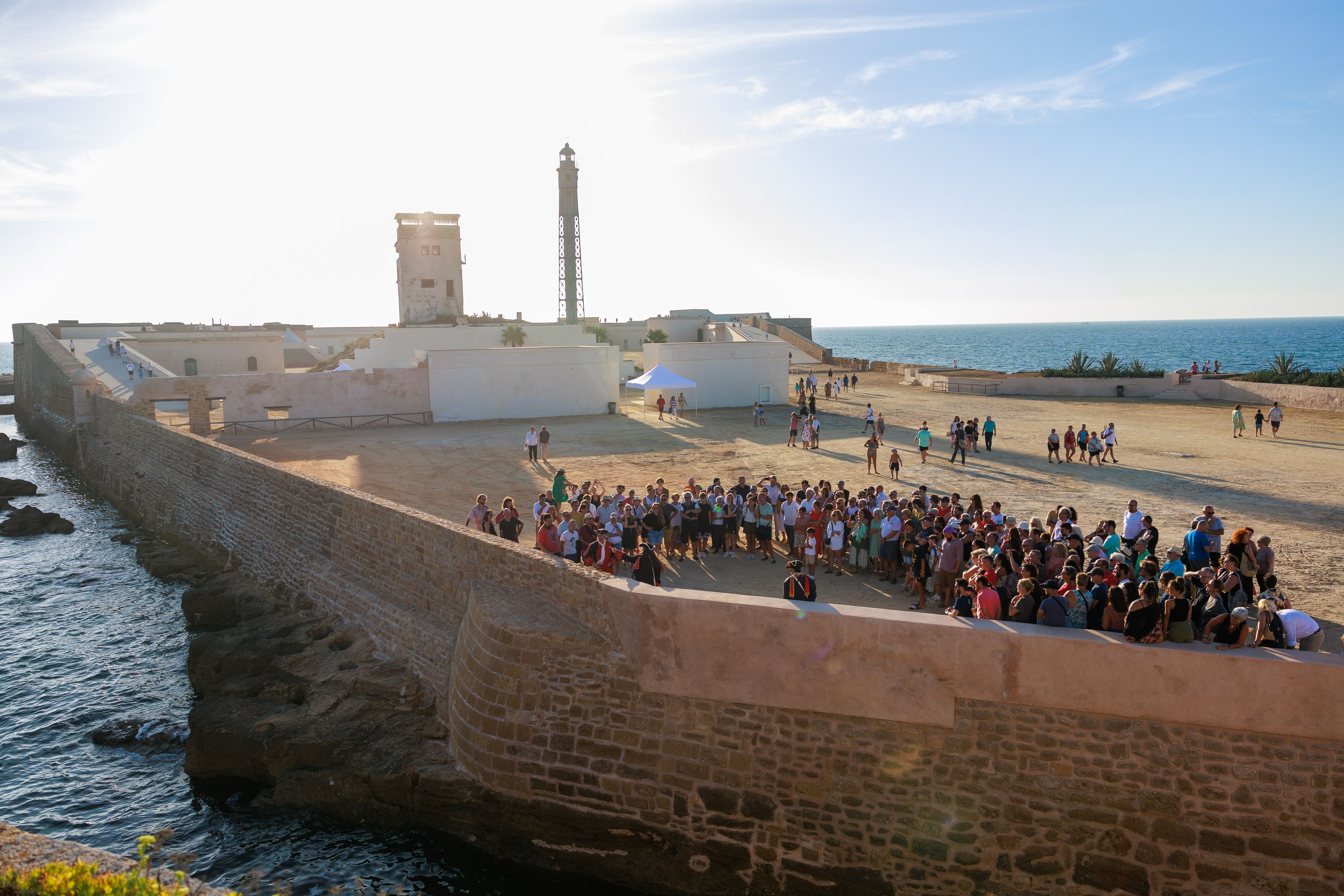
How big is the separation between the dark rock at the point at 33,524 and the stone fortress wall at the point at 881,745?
1943 centimetres

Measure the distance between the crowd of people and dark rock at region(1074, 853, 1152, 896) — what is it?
2078 mm

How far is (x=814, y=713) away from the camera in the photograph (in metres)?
8.74

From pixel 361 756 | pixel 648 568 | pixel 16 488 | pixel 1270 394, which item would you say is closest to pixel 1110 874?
pixel 648 568

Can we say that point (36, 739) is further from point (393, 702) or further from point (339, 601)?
point (393, 702)

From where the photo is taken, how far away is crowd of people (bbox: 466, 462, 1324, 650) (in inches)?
310

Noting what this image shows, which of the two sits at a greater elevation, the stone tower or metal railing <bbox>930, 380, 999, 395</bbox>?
the stone tower

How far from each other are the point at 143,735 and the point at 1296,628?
1484 centimetres

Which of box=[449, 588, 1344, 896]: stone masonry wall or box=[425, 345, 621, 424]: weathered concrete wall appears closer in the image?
box=[449, 588, 1344, 896]: stone masonry wall

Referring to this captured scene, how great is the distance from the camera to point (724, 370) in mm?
35562

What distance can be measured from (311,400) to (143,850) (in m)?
26.2

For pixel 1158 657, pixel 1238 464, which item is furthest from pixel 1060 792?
pixel 1238 464

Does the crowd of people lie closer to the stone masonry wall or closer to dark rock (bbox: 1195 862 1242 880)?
the stone masonry wall

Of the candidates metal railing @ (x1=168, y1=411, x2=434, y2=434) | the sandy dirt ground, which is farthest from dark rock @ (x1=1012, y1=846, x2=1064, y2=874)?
metal railing @ (x1=168, y1=411, x2=434, y2=434)

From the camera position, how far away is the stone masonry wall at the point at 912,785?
24.4 ft
